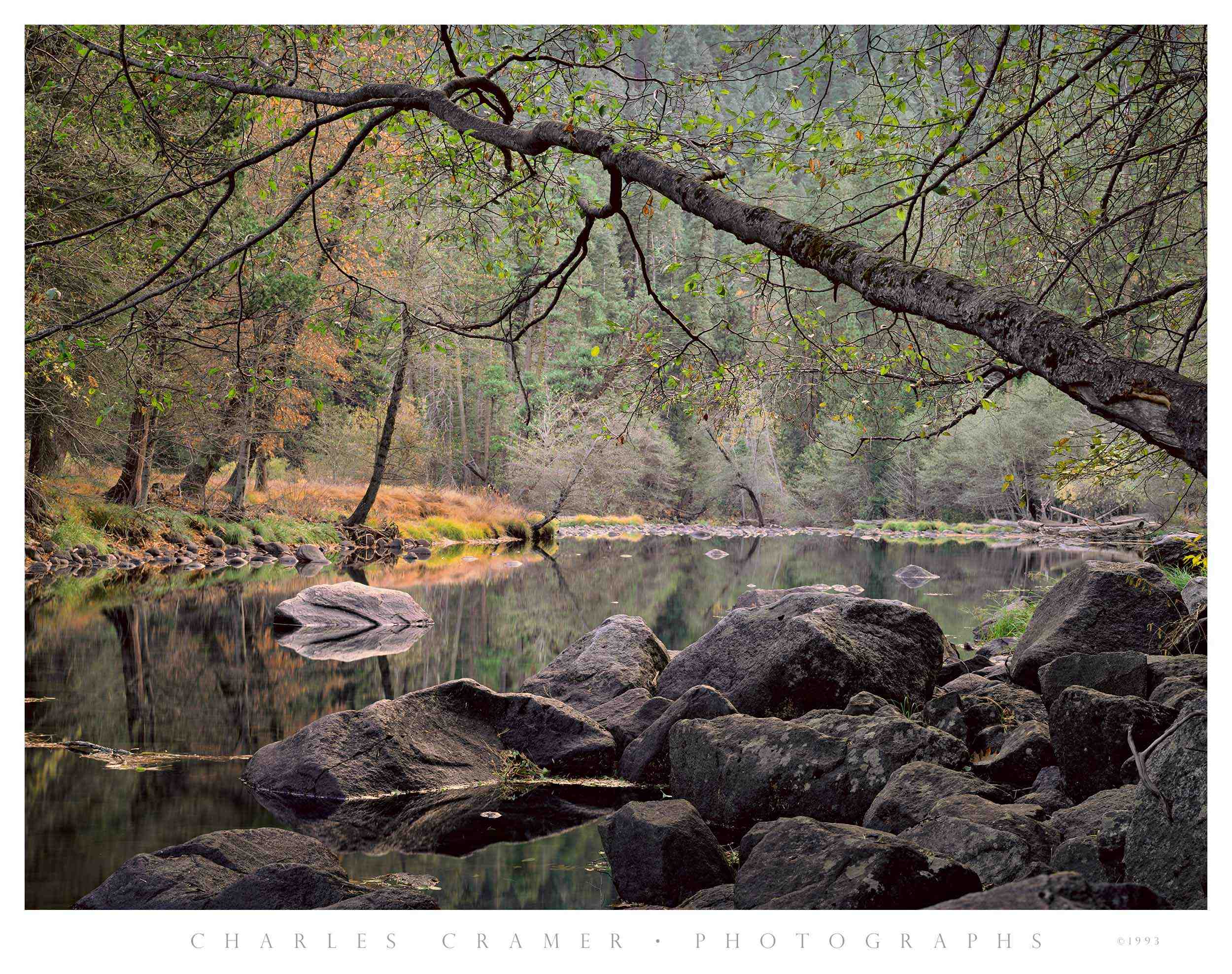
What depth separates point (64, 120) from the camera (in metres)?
4.70

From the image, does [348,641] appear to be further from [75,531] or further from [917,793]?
[75,531]

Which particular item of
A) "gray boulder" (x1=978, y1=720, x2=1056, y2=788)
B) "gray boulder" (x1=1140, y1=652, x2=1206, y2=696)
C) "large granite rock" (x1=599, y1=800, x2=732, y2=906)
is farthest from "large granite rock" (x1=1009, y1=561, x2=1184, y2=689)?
"large granite rock" (x1=599, y1=800, x2=732, y2=906)

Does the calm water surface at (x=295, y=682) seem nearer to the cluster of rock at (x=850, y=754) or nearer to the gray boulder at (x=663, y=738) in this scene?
the cluster of rock at (x=850, y=754)

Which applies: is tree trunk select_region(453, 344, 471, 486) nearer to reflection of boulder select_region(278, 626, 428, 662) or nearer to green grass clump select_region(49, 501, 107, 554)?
green grass clump select_region(49, 501, 107, 554)

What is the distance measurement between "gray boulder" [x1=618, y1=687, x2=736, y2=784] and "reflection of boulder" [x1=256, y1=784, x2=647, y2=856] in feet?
0.47

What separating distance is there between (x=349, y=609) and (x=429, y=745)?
5.29 metres

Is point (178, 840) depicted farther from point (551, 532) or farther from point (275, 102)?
point (551, 532)

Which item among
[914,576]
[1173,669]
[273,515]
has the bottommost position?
[1173,669]

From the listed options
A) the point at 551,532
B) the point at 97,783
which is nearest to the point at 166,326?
the point at 97,783

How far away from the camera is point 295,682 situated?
7.29 metres

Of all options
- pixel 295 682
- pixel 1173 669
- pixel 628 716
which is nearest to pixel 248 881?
pixel 628 716

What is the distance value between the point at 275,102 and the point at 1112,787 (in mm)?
5878

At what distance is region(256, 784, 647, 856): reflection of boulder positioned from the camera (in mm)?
4121

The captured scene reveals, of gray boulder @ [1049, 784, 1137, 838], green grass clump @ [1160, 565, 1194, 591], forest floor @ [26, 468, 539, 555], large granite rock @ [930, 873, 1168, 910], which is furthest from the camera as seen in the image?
forest floor @ [26, 468, 539, 555]
